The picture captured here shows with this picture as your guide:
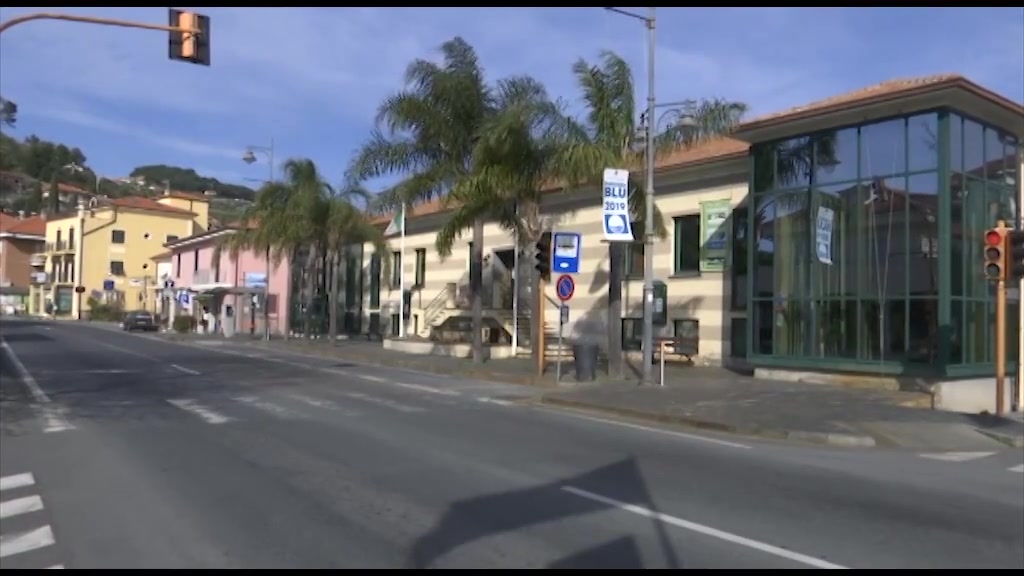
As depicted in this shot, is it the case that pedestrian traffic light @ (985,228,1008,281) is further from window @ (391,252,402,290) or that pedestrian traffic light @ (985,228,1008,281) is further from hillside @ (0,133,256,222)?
hillside @ (0,133,256,222)

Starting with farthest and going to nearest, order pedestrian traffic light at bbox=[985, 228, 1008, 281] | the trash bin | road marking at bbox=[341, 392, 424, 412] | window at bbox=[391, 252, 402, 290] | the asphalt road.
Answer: window at bbox=[391, 252, 402, 290] → the trash bin → road marking at bbox=[341, 392, 424, 412] → pedestrian traffic light at bbox=[985, 228, 1008, 281] → the asphalt road

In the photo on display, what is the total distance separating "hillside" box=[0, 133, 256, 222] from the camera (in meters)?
144

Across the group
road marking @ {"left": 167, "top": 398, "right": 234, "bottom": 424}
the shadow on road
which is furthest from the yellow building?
the shadow on road

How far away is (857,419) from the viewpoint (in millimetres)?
16000

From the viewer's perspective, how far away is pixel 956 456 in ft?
43.9

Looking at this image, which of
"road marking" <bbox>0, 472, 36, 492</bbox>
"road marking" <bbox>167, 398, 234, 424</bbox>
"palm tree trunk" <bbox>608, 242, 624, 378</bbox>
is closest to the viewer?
"road marking" <bbox>0, 472, 36, 492</bbox>

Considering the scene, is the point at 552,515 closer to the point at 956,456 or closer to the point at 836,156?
the point at 956,456

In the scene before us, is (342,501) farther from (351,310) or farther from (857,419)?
(351,310)

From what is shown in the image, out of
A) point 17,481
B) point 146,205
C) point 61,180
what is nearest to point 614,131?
point 17,481

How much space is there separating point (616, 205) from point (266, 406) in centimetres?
924

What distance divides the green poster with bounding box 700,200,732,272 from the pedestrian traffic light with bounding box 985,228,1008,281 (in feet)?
36.1

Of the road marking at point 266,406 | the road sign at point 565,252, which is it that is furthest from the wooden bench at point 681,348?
the road marking at point 266,406

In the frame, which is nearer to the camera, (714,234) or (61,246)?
(714,234)
